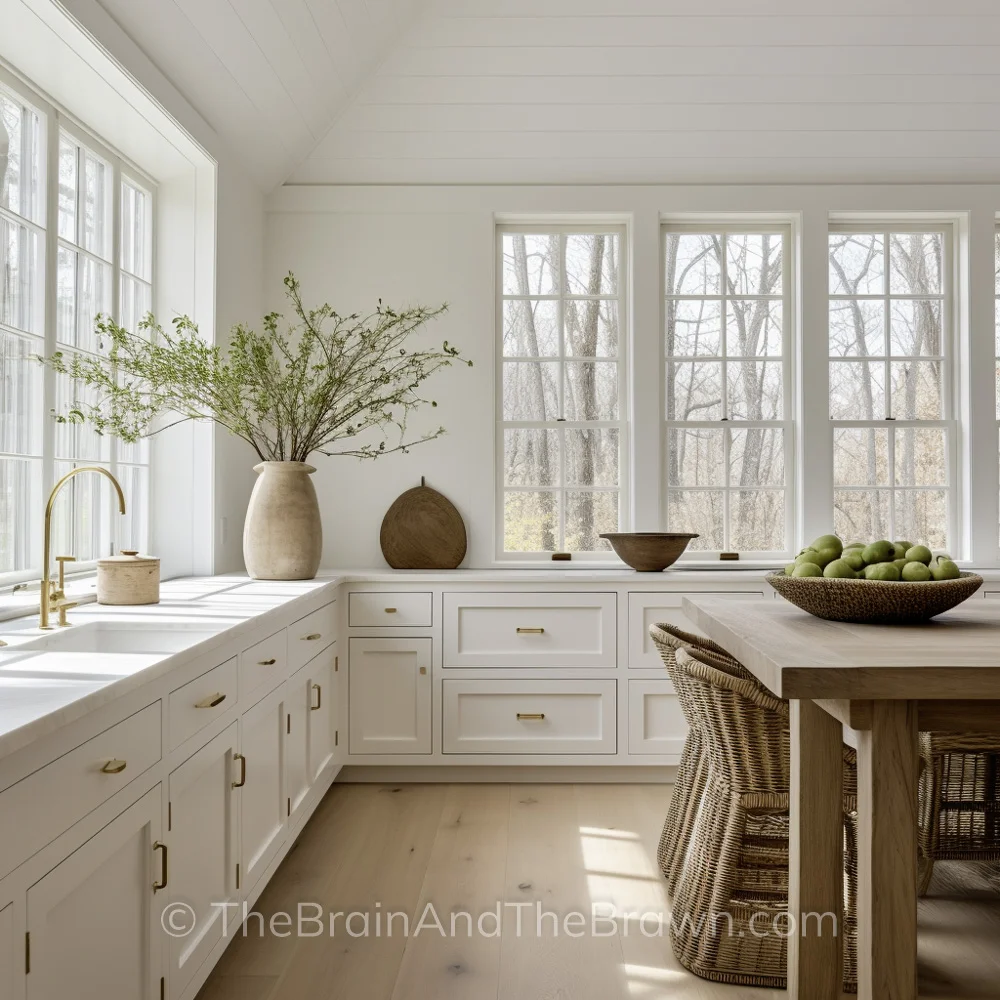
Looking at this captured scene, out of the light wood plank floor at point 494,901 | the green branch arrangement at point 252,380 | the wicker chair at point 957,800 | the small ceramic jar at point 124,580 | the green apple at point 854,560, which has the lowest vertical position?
the light wood plank floor at point 494,901

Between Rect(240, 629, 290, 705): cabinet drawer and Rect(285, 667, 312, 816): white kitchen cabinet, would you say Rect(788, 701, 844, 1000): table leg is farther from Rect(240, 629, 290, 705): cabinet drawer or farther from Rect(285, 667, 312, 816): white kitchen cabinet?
Rect(285, 667, 312, 816): white kitchen cabinet

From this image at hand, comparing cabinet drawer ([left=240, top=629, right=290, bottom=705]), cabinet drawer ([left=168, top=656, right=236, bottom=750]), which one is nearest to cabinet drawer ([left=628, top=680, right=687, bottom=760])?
cabinet drawer ([left=240, top=629, right=290, bottom=705])

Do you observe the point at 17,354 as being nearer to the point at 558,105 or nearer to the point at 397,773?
the point at 397,773

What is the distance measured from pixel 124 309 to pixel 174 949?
2.30 meters

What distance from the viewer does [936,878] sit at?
2783 millimetres

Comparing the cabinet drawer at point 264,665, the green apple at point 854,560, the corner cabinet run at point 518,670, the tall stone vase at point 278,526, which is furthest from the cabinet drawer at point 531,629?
the green apple at point 854,560

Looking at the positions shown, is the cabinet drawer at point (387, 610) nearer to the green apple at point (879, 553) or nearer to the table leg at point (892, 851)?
the green apple at point (879, 553)

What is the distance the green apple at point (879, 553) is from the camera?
2053mm

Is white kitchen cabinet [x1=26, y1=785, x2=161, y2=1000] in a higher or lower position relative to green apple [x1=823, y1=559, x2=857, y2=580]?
lower

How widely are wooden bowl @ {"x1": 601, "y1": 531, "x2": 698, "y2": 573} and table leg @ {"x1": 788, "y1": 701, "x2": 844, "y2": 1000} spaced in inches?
74.6

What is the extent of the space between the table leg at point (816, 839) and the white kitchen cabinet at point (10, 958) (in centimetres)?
151

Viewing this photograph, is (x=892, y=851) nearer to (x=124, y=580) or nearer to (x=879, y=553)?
(x=879, y=553)

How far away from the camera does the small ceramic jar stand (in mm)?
2514

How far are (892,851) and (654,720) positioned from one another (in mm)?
2114
